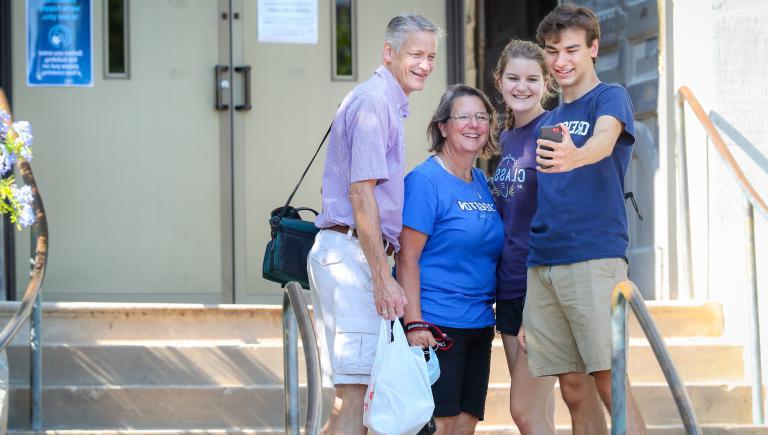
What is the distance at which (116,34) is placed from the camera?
6.64m

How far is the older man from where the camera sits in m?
3.79

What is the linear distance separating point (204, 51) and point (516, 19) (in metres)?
2.20

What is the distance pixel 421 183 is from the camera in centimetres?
406

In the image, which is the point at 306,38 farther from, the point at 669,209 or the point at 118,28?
the point at 669,209

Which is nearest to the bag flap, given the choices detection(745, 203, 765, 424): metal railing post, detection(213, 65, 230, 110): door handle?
detection(745, 203, 765, 424): metal railing post

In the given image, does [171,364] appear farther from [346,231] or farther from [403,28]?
[403,28]

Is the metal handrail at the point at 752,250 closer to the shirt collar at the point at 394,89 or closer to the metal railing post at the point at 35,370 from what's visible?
the shirt collar at the point at 394,89

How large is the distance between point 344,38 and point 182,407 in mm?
2601

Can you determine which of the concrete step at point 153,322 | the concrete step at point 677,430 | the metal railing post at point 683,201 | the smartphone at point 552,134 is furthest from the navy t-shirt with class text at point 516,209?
the metal railing post at point 683,201

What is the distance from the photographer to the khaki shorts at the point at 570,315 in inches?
150

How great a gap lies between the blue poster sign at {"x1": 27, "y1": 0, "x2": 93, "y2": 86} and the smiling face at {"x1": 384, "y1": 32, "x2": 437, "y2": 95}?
310cm

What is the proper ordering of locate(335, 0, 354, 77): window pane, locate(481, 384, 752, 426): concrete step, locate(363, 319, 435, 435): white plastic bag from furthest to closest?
locate(335, 0, 354, 77): window pane
locate(481, 384, 752, 426): concrete step
locate(363, 319, 435, 435): white plastic bag

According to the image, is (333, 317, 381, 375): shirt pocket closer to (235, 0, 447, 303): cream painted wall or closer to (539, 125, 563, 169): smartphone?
(539, 125, 563, 169): smartphone

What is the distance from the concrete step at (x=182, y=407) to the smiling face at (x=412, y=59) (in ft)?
6.11
